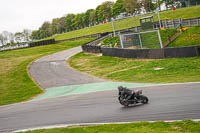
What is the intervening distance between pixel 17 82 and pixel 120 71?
10891mm

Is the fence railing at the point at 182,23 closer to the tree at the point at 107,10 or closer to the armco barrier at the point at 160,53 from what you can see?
the armco barrier at the point at 160,53

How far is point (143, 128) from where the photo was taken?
9141 mm

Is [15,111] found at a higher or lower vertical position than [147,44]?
lower

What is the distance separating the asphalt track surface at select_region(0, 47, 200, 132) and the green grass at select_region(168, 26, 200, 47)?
19271mm

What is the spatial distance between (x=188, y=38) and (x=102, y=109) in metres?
24.9

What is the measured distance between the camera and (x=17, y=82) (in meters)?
28.0

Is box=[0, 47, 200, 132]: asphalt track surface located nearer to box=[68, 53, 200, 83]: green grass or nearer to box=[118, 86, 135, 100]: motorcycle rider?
box=[118, 86, 135, 100]: motorcycle rider

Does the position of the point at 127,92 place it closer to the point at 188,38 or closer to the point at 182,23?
the point at 188,38

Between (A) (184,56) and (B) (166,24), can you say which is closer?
(A) (184,56)

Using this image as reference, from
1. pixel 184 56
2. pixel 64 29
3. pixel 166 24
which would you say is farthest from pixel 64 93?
pixel 64 29

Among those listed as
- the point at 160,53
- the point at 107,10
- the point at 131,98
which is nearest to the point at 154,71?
the point at 160,53

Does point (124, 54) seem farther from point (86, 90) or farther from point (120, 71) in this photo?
point (86, 90)

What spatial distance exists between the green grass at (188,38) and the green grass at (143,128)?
→ 25.2 metres

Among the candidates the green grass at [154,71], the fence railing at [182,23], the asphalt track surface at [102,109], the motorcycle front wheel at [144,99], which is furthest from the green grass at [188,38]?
the motorcycle front wheel at [144,99]
